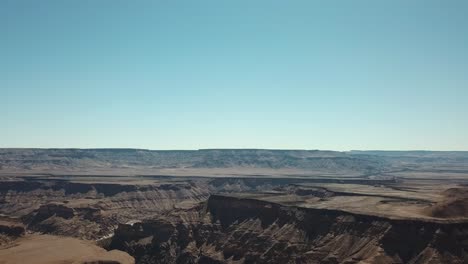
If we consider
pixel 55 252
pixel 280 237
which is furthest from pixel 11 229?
pixel 280 237

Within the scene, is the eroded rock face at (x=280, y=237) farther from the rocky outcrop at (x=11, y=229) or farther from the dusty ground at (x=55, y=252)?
the rocky outcrop at (x=11, y=229)

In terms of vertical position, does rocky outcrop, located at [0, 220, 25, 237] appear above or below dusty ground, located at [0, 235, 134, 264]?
above

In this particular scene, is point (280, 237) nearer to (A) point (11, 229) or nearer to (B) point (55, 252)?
(B) point (55, 252)

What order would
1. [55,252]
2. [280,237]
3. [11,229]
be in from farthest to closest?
[11,229] < [55,252] < [280,237]

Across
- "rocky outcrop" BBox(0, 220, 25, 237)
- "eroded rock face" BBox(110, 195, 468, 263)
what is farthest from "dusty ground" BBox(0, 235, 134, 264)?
"eroded rock face" BBox(110, 195, 468, 263)

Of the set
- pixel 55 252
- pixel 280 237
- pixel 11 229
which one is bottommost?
pixel 55 252

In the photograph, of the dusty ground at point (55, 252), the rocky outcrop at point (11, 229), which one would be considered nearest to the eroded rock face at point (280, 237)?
the dusty ground at point (55, 252)

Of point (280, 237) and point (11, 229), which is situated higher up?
point (280, 237)

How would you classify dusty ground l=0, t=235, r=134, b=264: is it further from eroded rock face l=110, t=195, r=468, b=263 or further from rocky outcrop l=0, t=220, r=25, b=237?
eroded rock face l=110, t=195, r=468, b=263
